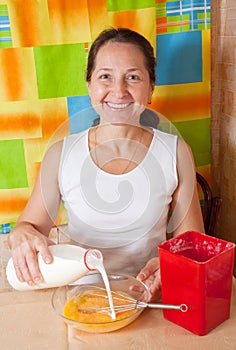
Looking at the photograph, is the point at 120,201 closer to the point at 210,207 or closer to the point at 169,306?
the point at 169,306

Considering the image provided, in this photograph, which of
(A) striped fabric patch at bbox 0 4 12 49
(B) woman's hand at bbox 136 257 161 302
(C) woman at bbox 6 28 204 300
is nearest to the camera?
(B) woman's hand at bbox 136 257 161 302

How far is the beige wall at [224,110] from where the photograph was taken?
1515 mm

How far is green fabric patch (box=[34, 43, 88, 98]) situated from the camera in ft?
4.83

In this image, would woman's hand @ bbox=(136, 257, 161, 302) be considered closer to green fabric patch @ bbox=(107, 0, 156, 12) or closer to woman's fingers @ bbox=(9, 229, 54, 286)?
woman's fingers @ bbox=(9, 229, 54, 286)

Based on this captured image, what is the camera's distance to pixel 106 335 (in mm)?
870

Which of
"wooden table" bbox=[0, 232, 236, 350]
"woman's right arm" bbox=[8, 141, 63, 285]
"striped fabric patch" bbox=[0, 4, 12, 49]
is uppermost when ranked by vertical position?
"striped fabric patch" bbox=[0, 4, 12, 49]

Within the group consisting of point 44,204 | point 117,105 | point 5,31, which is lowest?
point 44,204

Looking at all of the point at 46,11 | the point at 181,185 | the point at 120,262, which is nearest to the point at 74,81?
the point at 46,11

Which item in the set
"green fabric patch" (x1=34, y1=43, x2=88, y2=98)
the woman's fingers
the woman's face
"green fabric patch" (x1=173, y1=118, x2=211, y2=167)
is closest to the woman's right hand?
the woman's fingers

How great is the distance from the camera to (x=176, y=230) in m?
1.22

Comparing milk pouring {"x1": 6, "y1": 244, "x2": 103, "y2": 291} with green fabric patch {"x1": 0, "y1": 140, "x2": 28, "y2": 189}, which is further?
green fabric patch {"x1": 0, "y1": 140, "x2": 28, "y2": 189}

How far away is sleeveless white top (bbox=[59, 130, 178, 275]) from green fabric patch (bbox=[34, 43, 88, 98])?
36cm

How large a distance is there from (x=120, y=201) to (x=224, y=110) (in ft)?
2.23

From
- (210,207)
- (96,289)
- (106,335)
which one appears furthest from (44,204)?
(210,207)
